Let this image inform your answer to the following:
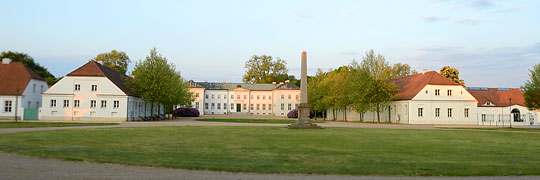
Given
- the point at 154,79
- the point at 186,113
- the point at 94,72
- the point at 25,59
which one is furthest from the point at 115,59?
the point at 154,79

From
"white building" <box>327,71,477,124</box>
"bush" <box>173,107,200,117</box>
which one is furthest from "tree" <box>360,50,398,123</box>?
"bush" <box>173,107,200,117</box>

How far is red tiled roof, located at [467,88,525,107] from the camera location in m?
55.8

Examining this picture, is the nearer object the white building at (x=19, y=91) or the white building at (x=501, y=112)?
the white building at (x=19, y=91)

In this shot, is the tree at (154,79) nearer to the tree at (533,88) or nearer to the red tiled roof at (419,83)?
the red tiled roof at (419,83)

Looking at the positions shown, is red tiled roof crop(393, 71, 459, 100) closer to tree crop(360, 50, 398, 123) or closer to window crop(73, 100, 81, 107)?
tree crop(360, 50, 398, 123)

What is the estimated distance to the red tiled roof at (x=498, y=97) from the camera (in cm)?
A: 5584

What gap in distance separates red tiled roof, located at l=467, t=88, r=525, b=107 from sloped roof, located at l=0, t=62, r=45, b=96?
2263 inches

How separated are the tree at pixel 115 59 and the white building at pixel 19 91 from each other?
25.2 meters

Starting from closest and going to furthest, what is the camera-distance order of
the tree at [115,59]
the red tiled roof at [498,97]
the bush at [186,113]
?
the red tiled roof at [498,97] → the bush at [186,113] → the tree at [115,59]

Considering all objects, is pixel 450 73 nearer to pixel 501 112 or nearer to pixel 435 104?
pixel 501 112

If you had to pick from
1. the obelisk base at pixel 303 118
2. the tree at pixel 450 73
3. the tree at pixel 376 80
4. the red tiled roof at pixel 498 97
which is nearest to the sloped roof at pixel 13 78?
the obelisk base at pixel 303 118

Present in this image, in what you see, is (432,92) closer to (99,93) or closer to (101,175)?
(99,93)

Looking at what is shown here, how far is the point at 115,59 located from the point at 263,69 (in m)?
38.6

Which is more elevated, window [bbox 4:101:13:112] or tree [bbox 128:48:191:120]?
tree [bbox 128:48:191:120]
